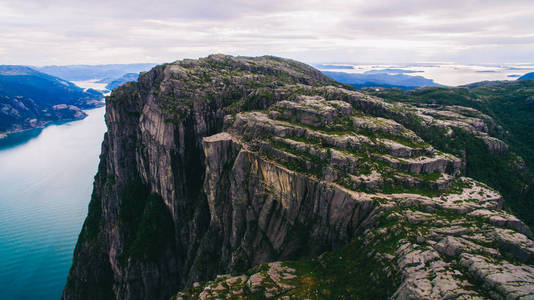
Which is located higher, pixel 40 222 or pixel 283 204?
pixel 283 204

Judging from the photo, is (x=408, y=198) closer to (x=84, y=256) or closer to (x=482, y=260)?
(x=482, y=260)

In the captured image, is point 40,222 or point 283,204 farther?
point 40,222

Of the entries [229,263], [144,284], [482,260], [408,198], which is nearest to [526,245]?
[482,260]

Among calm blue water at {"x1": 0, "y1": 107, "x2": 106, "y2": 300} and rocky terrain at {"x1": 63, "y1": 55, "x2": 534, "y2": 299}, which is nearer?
rocky terrain at {"x1": 63, "y1": 55, "x2": 534, "y2": 299}

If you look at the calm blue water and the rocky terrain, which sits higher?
the rocky terrain
